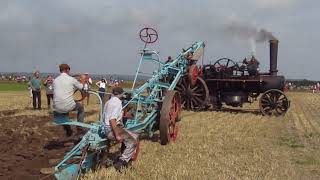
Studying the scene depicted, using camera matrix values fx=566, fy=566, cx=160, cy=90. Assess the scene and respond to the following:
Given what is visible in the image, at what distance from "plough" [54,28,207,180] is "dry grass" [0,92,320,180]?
0.97 ft

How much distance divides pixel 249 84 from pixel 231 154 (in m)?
10.7

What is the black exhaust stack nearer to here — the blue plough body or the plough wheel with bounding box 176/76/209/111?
the plough wheel with bounding box 176/76/209/111

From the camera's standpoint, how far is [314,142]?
41.8ft

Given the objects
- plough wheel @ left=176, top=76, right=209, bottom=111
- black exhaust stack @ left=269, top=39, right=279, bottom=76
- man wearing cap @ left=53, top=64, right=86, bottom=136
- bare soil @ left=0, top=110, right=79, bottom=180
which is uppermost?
black exhaust stack @ left=269, top=39, right=279, bottom=76

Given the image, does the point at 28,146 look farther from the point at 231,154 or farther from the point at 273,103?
the point at 273,103

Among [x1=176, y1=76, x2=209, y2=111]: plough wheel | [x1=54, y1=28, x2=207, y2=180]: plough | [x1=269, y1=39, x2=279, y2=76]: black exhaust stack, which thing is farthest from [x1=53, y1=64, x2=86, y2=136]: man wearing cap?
[x1=269, y1=39, x2=279, y2=76]: black exhaust stack

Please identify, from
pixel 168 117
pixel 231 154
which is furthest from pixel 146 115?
pixel 231 154

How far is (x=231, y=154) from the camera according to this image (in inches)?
409

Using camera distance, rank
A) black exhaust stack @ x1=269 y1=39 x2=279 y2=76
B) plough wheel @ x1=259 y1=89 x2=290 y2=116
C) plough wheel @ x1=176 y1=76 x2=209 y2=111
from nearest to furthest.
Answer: plough wheel @ x1=176 y1=76 x2=209 y2=111
plough wheel @ x1=259 y1=89 x2=290 y2=116
black exhaust stack @ x1=269 y1=39 x2=279 y2=76

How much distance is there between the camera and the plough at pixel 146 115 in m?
8.36

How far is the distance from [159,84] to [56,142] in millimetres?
2540

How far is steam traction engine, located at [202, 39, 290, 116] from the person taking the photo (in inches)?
808

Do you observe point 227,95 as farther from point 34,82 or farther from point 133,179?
point 133,179

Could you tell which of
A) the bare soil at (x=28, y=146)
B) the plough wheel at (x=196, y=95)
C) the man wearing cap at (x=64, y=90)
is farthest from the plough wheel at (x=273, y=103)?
the man wearing cap at (x=64, y=90)
